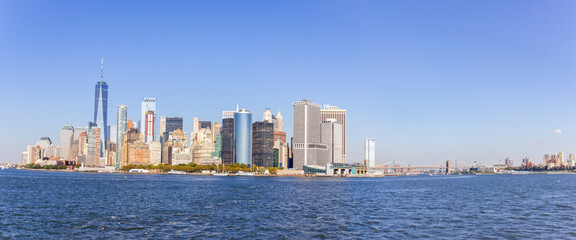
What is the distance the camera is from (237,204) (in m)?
81.6

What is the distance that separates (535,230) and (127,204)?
189ft

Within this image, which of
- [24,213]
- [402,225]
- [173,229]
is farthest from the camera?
[24,213]

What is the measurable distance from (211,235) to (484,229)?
2990cm

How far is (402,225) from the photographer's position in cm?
5762

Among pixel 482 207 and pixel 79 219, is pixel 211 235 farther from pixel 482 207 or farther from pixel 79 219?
pixel 482 207

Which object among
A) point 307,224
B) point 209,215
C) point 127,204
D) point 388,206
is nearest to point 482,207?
point 388,206

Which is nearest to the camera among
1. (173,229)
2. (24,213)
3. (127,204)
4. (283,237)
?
(283,237)

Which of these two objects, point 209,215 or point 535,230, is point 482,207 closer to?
point 535,230

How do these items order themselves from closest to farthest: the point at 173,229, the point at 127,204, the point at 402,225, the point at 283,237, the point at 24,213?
the point at 283,237 < the point at 173,229 < the point at 402,225 < the point at 24,213 < the point at 127,204

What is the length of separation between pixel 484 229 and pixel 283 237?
23.0 meters

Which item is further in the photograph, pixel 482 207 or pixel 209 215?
pixel 482 207

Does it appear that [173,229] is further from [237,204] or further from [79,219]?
[237,204]

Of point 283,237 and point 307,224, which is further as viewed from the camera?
point 307,224

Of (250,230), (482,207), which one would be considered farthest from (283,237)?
(482,207)
